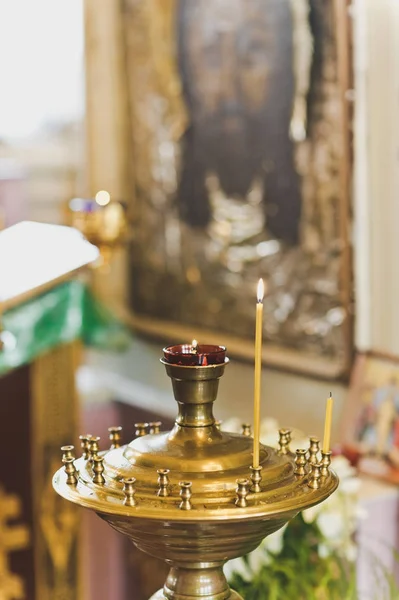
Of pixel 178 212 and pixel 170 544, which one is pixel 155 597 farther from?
pixel 178 212

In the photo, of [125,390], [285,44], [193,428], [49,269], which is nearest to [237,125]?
[285,44]

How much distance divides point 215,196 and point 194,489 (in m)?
2.28

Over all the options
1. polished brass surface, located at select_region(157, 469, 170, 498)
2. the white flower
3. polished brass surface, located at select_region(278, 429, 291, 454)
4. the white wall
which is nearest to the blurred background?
the white wall

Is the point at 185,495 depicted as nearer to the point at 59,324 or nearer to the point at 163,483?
the point at 163,483

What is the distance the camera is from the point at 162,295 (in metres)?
3.54

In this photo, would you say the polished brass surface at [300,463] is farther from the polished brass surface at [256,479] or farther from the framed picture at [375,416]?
the framed picture at [375,416]

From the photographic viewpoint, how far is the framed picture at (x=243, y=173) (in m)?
2.56

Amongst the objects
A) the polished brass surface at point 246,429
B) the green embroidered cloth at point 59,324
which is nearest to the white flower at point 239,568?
the polished brass surface at point 246,429

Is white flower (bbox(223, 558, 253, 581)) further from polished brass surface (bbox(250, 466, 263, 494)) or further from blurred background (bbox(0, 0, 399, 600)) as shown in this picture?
polished brass surface (bbox(250, 466, 263, 494))

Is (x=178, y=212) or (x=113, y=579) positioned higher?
(x=178, y=212)

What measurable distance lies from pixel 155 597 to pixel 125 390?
9.12 feet

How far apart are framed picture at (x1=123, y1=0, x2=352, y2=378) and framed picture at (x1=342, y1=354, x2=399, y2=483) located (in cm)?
16

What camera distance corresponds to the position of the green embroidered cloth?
2.50 metres

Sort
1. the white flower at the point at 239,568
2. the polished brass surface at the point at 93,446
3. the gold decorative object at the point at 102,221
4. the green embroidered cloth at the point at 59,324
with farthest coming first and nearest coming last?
the green embroidered cloth at the point at 59,324
the gold decorative object at the point at 102,221
the white flower at the point at 239,568
the polished brass surface at the point at 93,446
